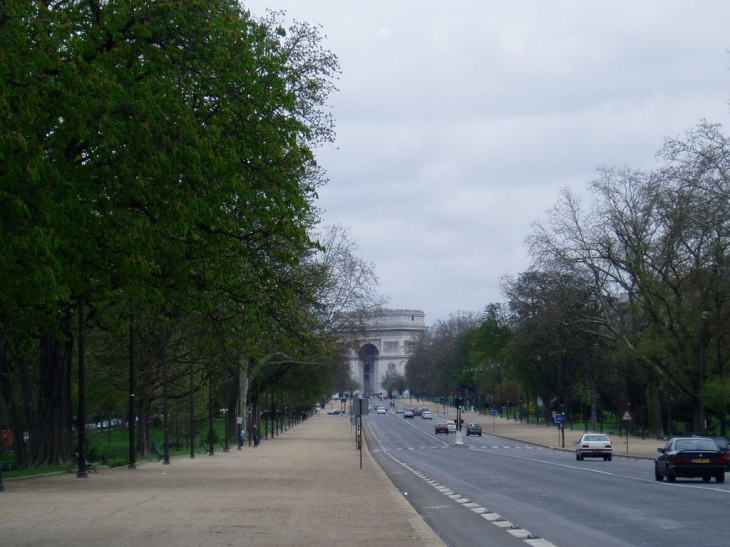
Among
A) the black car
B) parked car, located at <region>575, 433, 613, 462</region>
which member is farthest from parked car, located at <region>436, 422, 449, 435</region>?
the black car

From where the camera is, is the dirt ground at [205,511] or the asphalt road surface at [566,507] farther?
the asphalt road surface at [566,507]

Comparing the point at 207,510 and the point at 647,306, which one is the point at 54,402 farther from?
the point at 647,306

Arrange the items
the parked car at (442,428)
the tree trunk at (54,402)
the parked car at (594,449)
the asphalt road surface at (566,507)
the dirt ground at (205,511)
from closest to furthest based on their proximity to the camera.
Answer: the dirt ground at (205,511) < the asphalt road surface at (566,507) < the tree trunk at (54,402) < the parked car at (594,449) < the parked car at (442,428)

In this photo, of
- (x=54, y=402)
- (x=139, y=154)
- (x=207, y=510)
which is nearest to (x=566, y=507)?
(x=207, y=510)

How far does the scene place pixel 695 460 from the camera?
92.3 ft

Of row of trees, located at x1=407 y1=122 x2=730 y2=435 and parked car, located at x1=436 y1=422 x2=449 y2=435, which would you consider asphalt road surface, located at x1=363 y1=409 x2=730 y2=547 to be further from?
parked car, located at x1=436 y1=422 x2=449 y2=435

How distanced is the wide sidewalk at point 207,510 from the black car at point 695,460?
7.93 metres

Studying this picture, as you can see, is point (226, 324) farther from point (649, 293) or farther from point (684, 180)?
point (649, 293)

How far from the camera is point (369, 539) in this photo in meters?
13.9

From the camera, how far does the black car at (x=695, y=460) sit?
2798 centimetres

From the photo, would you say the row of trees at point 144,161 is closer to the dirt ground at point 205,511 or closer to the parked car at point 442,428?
the dirt ground at point 205,511

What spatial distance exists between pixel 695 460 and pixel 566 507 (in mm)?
9297

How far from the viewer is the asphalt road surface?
47.8 ft

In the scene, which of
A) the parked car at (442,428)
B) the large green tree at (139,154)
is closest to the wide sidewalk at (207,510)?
the large green tree at (139,154)
